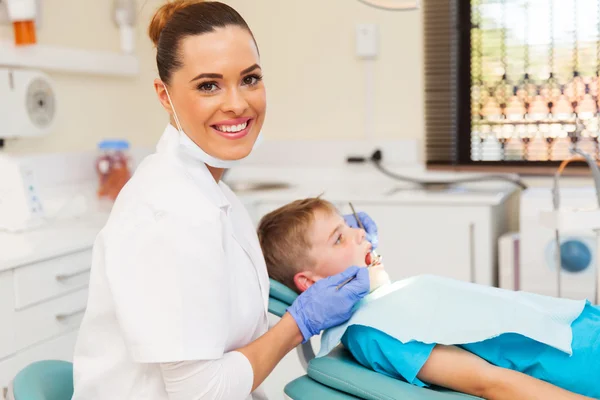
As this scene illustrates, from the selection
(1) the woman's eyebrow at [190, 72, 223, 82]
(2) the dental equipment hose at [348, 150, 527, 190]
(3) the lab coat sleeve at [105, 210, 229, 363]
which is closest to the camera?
(3) the lab coat sleeve at [105, 210, 229, 363]

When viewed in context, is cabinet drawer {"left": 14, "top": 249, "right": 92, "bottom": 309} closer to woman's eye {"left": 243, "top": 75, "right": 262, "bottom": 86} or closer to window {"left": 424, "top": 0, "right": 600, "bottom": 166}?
woman's eye {"left": 243, "top": 75, "right": 262, "bottom": 86}

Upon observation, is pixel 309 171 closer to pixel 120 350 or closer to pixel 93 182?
pixel 93 182

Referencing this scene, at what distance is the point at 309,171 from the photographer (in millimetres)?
3432

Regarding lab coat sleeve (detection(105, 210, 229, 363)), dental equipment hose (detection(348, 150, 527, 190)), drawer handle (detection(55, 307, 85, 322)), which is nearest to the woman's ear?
lab coat sleeve (detection(105, 210, 229, 363))

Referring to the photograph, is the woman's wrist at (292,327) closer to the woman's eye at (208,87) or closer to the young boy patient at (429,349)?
the young boy patient at (429,349)

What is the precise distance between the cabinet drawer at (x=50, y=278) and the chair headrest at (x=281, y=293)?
31.3 inches

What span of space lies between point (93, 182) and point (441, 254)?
1.39m

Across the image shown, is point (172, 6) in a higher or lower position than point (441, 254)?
higher

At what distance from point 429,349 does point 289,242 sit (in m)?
0.43

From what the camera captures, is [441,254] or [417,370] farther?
[441,254]

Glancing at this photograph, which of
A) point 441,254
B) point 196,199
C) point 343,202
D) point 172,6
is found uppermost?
point 172,6

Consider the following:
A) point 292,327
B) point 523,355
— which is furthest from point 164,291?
point 523,355

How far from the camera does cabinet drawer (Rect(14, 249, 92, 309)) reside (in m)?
1.99

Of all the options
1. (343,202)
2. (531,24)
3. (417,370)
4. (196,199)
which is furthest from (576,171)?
(196,199)
